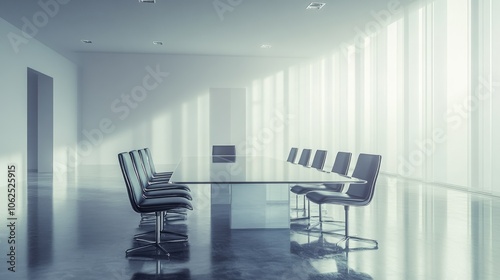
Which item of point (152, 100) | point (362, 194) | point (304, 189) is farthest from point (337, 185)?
point (152, 100)

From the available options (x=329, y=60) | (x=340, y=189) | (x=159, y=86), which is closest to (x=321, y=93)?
(x=329, y=60)

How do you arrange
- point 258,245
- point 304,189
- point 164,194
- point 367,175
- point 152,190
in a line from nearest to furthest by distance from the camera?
point 258,245
point 367,175
point 164,194
point 152,190
point 304,189

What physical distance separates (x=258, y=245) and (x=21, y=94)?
754cm

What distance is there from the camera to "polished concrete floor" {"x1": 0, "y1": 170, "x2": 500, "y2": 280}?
3057mm

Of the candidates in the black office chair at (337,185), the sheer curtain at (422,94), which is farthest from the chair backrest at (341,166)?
the sheer curtain at (422,94)

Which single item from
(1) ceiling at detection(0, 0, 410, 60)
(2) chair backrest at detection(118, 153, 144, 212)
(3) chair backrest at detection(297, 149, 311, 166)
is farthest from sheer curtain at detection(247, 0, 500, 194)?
(2) chair backrest at detection(118, 153, 144, 212)

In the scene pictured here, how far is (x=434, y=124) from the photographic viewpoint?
8266 millimetres

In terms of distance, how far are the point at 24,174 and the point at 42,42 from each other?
11.1 ft

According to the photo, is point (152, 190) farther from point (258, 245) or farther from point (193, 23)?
point (193, 23)

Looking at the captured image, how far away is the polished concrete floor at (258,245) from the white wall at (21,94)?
294 cm

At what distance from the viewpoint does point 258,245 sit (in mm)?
3812

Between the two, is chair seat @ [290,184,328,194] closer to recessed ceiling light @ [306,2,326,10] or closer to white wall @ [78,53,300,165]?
recessed ceiling light @ [306,2,326,10]

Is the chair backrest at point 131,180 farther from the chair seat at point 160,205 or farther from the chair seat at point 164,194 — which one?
the chair seat at point 164,194

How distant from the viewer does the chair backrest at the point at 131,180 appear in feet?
11.2
